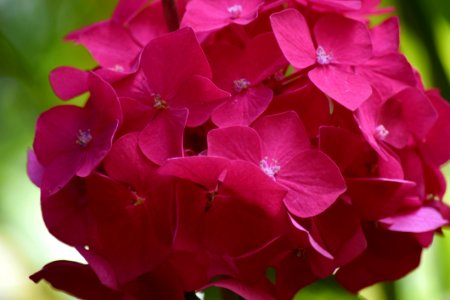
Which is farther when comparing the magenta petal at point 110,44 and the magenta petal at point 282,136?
the magenta petal at point 110,44

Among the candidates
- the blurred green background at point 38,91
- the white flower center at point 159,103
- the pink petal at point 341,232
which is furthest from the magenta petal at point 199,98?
the blurred green background at point 38,91

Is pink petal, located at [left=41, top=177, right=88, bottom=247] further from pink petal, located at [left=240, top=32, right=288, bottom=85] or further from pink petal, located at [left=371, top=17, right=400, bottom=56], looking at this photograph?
pink petal, located at [left=371, top=17, right=400, bottom=56]

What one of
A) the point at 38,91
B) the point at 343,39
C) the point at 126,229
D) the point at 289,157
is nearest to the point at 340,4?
the point at 343,39

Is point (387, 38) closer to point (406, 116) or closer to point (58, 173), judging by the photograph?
point (406, 116)

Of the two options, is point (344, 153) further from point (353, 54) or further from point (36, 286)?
point (36, 286)

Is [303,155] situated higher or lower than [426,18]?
higher

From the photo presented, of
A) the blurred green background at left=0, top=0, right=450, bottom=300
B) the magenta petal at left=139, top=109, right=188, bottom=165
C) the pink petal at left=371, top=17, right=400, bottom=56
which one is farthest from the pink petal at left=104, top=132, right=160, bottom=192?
the blurred green background at left=0, top=0, right=450, bottom=300

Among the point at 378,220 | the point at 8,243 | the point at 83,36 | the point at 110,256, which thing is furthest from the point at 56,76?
the point at 8,243

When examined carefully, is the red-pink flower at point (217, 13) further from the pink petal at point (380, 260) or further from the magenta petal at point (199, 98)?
the pink petal at point (380, 260)
